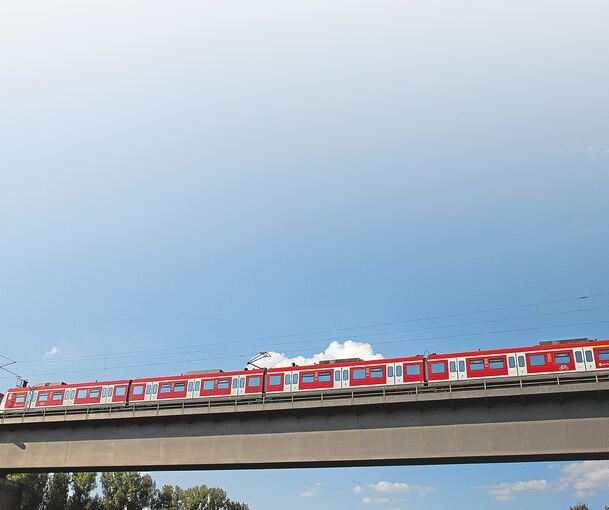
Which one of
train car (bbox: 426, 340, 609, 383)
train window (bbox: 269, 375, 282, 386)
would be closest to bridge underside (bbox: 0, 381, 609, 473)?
train car (bbox: 426, 340, 609, 383)

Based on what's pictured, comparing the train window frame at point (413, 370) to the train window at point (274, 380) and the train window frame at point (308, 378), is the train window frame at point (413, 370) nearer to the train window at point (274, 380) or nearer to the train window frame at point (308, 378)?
the train window frame at point (308, 378)

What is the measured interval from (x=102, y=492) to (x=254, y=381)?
145 ft

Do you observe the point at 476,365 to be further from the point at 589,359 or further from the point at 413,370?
the point at 589,359

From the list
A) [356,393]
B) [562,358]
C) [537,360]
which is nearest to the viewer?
[562,358]

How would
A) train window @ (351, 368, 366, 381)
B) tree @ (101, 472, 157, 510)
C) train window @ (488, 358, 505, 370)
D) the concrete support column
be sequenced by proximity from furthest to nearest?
tree @ (101, 472, 157, 510) < the concrete support column < train window @ (351, 368, 366, 381) < train window @ (488, 358, 505, 370)

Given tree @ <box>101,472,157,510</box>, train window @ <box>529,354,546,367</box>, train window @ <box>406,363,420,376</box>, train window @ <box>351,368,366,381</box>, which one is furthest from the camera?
tree @ <box>101,472,157,510</box>

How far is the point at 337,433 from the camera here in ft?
129

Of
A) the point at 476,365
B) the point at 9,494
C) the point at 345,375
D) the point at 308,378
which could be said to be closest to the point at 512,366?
the point at 476,365

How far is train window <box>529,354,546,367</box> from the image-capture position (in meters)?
38.9

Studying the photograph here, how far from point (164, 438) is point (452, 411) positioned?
22.8 metres

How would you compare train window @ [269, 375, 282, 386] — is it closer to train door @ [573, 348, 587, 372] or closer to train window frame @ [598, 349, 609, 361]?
train door @ [573, 348, 587, 372]

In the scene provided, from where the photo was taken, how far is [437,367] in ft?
136

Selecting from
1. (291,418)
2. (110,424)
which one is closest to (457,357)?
(291,418)

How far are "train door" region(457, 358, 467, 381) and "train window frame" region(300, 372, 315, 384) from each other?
11536 millimetres
